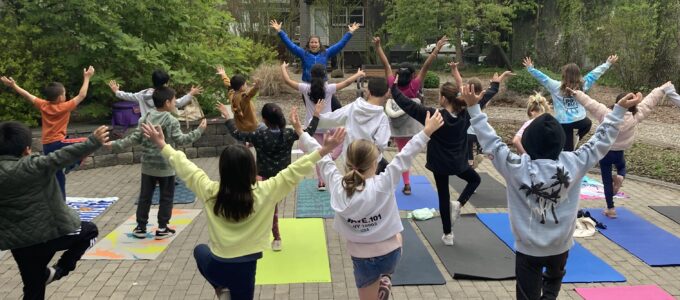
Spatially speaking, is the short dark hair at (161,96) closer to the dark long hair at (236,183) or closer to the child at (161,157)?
the child at (161,157)

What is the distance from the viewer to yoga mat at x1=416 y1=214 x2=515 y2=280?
16.0 ft

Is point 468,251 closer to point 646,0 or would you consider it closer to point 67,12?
point 67,12

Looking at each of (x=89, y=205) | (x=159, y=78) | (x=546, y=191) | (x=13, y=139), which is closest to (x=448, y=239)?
(x=546, y=191)

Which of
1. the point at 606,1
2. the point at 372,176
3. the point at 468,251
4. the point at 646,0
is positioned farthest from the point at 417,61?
the point at 372,176

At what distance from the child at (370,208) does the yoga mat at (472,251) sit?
1.49 meters

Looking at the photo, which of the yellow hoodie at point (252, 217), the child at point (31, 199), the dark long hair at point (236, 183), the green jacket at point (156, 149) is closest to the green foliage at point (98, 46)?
the green jacket at point (156, 149)

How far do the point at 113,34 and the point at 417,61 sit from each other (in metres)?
22.0

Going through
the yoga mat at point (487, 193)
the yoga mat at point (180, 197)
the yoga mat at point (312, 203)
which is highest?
the yoga mat at point (180, 197)

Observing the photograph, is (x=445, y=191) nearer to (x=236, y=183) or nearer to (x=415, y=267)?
(x=415, y=267)

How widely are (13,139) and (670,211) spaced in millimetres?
7269

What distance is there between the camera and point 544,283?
11.8 feet

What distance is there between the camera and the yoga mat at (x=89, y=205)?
662 centimetres

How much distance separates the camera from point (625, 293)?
4.46 metres

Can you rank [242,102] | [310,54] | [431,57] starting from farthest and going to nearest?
[310,54] < [242,102] < [431,57]
